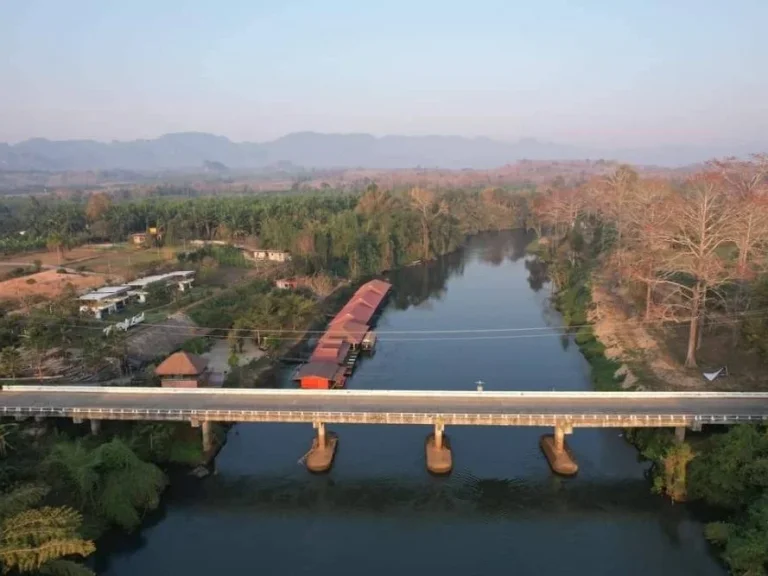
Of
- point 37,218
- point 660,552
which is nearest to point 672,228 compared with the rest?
point 660,552

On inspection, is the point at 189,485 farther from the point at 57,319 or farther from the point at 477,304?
the point at 477,304

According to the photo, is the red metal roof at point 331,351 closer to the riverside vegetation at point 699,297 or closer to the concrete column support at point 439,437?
the concrete column support at point 439,437

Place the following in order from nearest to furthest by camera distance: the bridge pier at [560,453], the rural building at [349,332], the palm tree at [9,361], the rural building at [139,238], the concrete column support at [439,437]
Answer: the bridge pier at [560,453] → the concrete column support at [439,437] → the palm tree at [9,361] → the rural building at [349,332] → the rural building at [139,238]

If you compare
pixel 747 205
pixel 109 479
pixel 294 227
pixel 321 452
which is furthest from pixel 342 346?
pixel 294 227

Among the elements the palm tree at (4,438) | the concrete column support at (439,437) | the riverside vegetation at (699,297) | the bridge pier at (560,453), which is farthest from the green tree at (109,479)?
the riverside vegetation at (699,297)

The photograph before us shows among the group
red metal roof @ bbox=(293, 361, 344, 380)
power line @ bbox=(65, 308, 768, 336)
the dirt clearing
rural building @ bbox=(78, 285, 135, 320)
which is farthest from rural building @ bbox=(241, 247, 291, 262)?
red metal roof @ bbox=(293, 361, 344, 380)

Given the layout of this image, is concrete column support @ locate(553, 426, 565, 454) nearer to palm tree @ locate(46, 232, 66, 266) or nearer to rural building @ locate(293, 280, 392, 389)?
rural building @ locate(293, 280, 392, 389)

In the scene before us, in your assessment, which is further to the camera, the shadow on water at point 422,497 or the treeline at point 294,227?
the treeline at point 294,227
